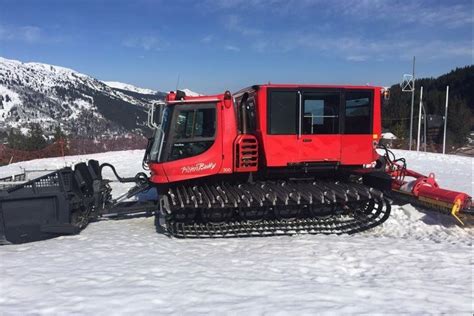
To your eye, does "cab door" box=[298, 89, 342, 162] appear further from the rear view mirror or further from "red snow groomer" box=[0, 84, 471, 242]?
the rear view mirror

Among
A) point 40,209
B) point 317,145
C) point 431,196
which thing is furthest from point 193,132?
point 431,196

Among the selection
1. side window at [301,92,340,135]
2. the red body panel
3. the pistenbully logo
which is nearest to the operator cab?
the pistenbully logo

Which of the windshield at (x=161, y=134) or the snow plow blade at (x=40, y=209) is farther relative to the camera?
the windshield at (x=161, y=134)

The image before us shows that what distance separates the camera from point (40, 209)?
673cm

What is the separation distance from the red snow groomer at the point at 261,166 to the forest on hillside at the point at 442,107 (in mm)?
42819

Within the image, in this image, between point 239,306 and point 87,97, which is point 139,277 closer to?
point 239,306

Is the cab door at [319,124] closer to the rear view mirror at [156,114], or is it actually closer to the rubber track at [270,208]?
the rubber track at [270,208]

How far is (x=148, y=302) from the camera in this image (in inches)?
166

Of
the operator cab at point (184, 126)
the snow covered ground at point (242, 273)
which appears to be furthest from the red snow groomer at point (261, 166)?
the snow covered ground at point (242, 273)

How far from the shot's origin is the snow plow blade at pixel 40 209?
6.56 m

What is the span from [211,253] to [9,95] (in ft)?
654

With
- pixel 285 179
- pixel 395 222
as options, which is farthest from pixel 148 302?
pixel 395 222

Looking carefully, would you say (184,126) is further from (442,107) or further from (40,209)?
(442,107)

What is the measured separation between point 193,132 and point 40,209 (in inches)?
112
